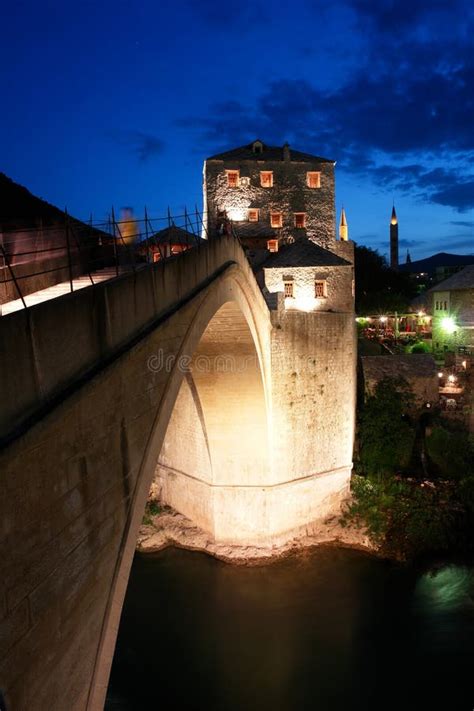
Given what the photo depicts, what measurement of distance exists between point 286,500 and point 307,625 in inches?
139

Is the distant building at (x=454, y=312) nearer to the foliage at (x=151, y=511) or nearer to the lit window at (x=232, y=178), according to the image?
the lit window at (x=232, y=178)

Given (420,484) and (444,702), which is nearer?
(444,702)

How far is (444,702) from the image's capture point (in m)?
10.4

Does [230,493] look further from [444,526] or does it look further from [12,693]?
[12,693]

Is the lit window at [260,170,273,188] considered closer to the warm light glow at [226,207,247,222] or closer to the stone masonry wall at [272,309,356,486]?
the warm light glow at [226,207,247,222]

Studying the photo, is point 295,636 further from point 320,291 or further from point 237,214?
point 237,214

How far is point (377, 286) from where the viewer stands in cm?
4184

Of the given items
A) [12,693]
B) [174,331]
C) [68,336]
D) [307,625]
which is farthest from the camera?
[307,625]

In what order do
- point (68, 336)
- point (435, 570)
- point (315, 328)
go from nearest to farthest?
point (68, 336), point (435, 570), point (315, 328)

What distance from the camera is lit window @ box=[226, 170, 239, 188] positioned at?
947 inches

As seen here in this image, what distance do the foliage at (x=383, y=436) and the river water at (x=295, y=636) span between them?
141 inches

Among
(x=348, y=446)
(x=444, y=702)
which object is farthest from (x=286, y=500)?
(x=444, y=702)

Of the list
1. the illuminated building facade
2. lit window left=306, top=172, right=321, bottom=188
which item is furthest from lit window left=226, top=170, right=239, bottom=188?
the illuminated building facade

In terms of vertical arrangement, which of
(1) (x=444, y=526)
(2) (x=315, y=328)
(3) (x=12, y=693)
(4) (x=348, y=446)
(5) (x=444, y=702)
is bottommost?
(5) (x=444, y=702)
